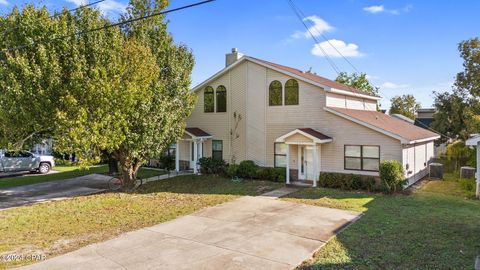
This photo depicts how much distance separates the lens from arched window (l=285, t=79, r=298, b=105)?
1969 cm

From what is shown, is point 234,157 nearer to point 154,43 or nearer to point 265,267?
point 154,43

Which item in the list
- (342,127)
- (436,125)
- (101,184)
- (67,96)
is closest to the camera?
(67,96)

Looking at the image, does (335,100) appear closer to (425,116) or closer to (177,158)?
(177,158)

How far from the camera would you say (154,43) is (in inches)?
663

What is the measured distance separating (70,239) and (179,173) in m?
13.5

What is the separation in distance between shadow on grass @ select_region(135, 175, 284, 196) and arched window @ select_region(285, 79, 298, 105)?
495 cm

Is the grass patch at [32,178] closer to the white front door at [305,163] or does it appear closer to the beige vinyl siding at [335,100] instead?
the white front door at [305,163]

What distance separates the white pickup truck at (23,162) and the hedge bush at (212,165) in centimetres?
1240

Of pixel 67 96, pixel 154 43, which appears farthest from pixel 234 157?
pixel 67 96

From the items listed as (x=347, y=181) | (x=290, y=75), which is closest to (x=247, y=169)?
(x=347, y=181)

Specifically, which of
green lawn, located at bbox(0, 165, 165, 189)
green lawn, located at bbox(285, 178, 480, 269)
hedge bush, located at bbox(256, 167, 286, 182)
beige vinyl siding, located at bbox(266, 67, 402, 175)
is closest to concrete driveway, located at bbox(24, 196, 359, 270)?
green lawn, located at bbox(285, 178, 480, 269)

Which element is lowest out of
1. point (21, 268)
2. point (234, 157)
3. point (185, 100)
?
point (21, 268)

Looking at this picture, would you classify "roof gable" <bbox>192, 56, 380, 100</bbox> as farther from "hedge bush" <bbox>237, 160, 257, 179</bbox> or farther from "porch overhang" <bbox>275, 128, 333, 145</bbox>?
"hedge bush" <bbox>237, 160, 257, 179</bbox>

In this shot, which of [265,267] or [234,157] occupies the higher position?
[234,157]
